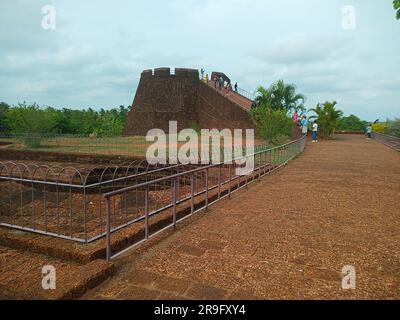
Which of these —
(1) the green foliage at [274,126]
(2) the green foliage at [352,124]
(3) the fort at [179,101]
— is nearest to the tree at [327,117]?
(3) the fort at [179,101]

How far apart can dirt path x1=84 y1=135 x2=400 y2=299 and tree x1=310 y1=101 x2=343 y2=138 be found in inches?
777

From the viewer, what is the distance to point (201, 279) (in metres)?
3.01

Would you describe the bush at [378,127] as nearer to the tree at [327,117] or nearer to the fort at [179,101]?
the tree at [327,117]

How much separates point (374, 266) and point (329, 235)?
894 mm

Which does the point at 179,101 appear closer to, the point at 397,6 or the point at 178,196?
the point at 178,196

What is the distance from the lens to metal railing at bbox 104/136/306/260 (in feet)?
12.8

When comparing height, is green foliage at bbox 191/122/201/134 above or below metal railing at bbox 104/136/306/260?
above

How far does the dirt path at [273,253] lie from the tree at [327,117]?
19748 millimetres

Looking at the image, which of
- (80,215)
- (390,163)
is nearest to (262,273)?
(80,215)

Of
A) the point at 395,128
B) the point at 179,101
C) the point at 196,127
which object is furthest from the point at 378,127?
the point at 179,101

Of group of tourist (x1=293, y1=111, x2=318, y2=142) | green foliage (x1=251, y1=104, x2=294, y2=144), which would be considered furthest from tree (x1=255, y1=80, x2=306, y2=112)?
green foliage (x1=251, y1=104, x2=294, y2=144)

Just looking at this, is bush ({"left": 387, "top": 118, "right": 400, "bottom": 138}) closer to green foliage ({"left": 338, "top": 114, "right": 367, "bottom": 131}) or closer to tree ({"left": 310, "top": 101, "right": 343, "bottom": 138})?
tree ({"left": 310, "top": 101, "right": 343, "bottom": 138})

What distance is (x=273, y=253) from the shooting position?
360 centimetres
